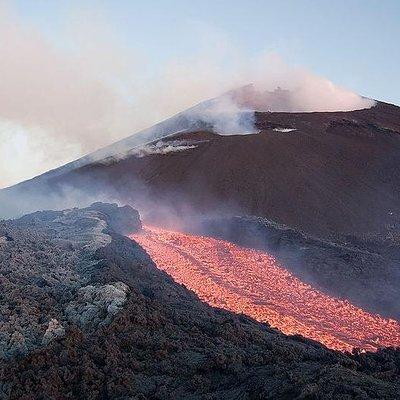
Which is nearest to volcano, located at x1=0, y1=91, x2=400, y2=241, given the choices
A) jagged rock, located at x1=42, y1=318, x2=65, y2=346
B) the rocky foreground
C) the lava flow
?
the lava flow

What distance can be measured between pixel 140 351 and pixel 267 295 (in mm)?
7130

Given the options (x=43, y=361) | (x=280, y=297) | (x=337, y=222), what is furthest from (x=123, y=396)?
(x=337, y=222)

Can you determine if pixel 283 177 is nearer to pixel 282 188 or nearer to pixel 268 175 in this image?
pixel 268 175

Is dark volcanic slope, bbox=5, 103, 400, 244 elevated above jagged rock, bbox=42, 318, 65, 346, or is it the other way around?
jagged rock, bbox=42, 318, 65, 346

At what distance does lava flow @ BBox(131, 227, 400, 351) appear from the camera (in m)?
12.1

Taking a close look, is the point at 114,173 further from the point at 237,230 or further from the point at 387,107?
the point at 387,107

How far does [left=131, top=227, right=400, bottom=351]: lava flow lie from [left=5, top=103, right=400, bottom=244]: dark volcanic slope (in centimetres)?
729

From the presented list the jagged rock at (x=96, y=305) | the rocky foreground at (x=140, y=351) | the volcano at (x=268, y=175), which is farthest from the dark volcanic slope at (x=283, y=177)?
the jagged rock at (x=96, y=305)

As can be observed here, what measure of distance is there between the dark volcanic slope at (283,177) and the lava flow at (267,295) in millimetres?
7289

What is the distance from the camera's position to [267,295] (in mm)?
14695

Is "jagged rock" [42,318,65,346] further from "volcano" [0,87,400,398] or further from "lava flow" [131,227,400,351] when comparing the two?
"lava flow" [131,227,400,351]

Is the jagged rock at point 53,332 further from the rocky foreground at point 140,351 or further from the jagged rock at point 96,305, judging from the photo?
the jagged rock at point 96,305

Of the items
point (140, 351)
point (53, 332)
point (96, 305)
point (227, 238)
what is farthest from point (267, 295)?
point (53, 332)

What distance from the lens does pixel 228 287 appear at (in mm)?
15188
